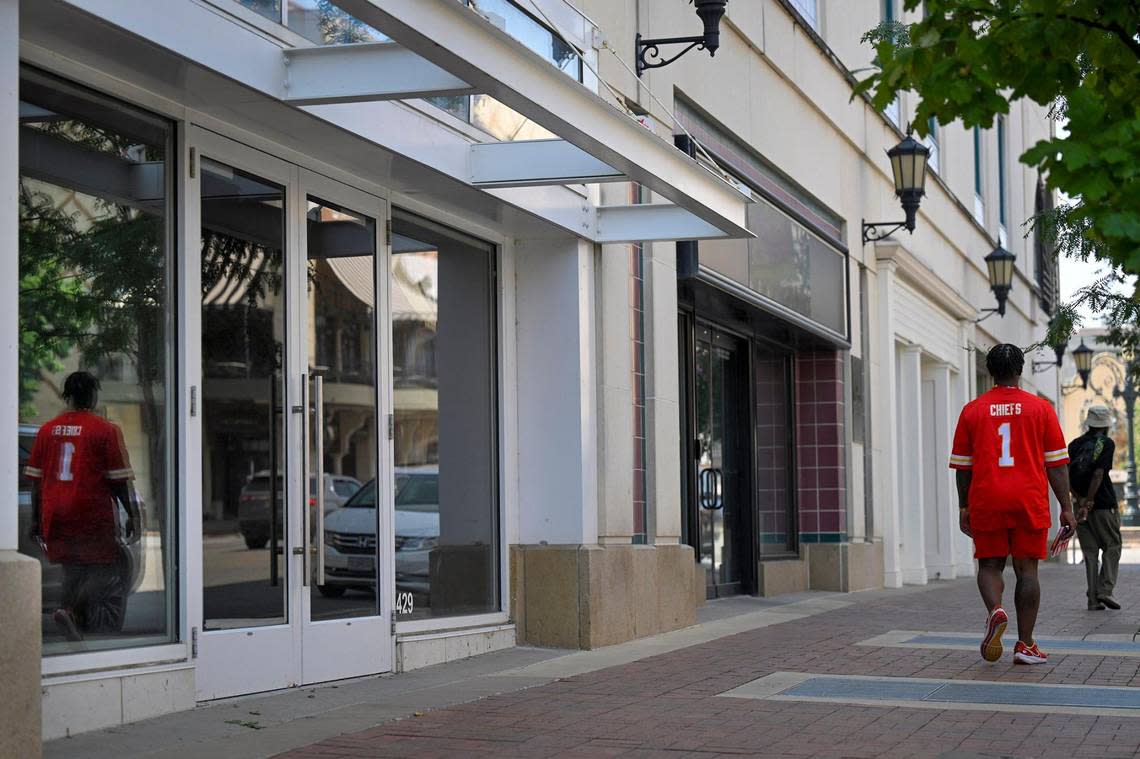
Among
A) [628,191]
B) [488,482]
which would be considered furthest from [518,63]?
[628,191]

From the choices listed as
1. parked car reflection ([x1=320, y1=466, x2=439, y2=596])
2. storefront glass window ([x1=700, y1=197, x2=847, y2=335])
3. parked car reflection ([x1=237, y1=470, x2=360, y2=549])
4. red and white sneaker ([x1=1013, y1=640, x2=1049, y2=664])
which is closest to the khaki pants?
storefront glass window ([x1=700, y1=197, x2=847, y2=335])

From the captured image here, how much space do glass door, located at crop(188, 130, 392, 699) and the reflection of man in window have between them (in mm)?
397

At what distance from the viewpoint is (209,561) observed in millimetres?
9711

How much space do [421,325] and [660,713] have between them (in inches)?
164

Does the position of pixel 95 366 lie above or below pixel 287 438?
above

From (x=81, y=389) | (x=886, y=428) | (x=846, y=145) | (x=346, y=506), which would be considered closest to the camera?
(x=81, y=389)

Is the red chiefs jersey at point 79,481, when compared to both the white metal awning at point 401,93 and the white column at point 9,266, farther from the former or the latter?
the white metal awning at point 401,93

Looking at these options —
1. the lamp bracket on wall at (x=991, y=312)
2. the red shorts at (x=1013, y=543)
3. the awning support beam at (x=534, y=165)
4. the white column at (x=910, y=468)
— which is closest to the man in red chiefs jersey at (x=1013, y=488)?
the red shorts at (x=1013, y=543)

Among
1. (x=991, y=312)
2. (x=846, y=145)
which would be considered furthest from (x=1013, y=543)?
(x=991, y=312)

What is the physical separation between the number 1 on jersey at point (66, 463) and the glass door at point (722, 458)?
27.5 ft

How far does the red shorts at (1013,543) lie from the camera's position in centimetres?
891

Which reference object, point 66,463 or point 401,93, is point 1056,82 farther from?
point 66,463

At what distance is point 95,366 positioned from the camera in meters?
7.08

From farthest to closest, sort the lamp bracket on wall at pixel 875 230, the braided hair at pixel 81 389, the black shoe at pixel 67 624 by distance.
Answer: the lamp bracket on wall at pixel 875 230 < the braided hair at pixel 81 389 < the black shoe at pixel 67 624
